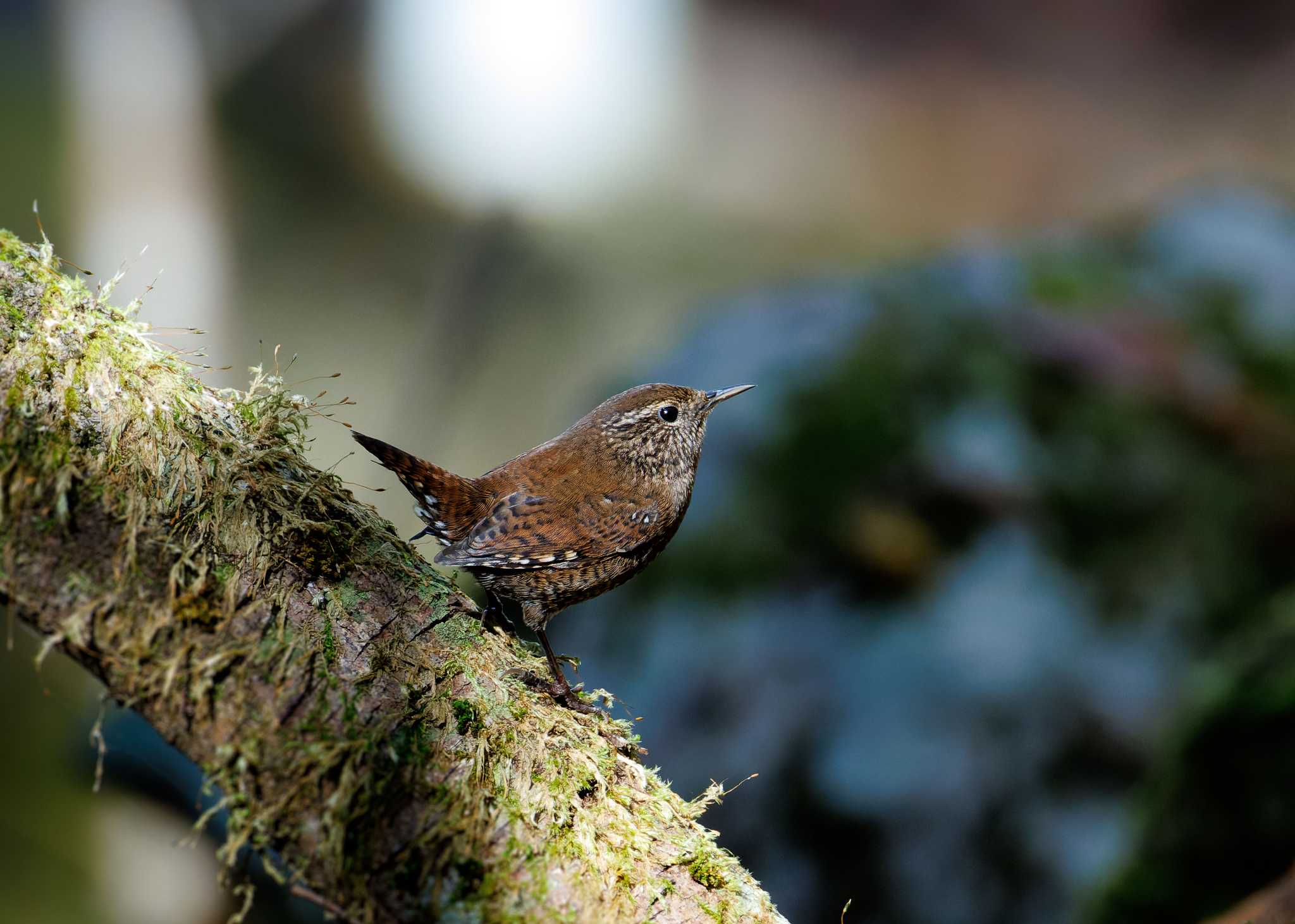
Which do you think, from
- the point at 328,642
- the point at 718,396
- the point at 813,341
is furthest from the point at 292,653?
the point at 813,341

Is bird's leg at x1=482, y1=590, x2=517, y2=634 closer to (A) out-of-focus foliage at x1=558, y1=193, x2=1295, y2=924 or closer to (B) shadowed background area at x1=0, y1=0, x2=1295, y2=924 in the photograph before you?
(B) shadowed background area at x1=0, y1=0, x2=1295, y2=924

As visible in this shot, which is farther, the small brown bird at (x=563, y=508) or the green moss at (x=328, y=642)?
the small brown bird at (x=563, y=508)

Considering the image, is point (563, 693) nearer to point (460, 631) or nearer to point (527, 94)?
point (460, 631)

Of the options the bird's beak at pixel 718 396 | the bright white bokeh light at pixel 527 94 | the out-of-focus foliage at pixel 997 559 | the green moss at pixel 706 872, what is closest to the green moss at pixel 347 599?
the green moss at pixel 706 872

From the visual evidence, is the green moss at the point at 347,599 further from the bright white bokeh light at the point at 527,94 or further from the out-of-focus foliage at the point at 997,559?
the bright white bokeh light at the point at 527,94

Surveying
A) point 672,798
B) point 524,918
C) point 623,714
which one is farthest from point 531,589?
point 623,714

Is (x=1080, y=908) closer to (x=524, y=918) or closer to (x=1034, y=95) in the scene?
(x=524, y=918)
